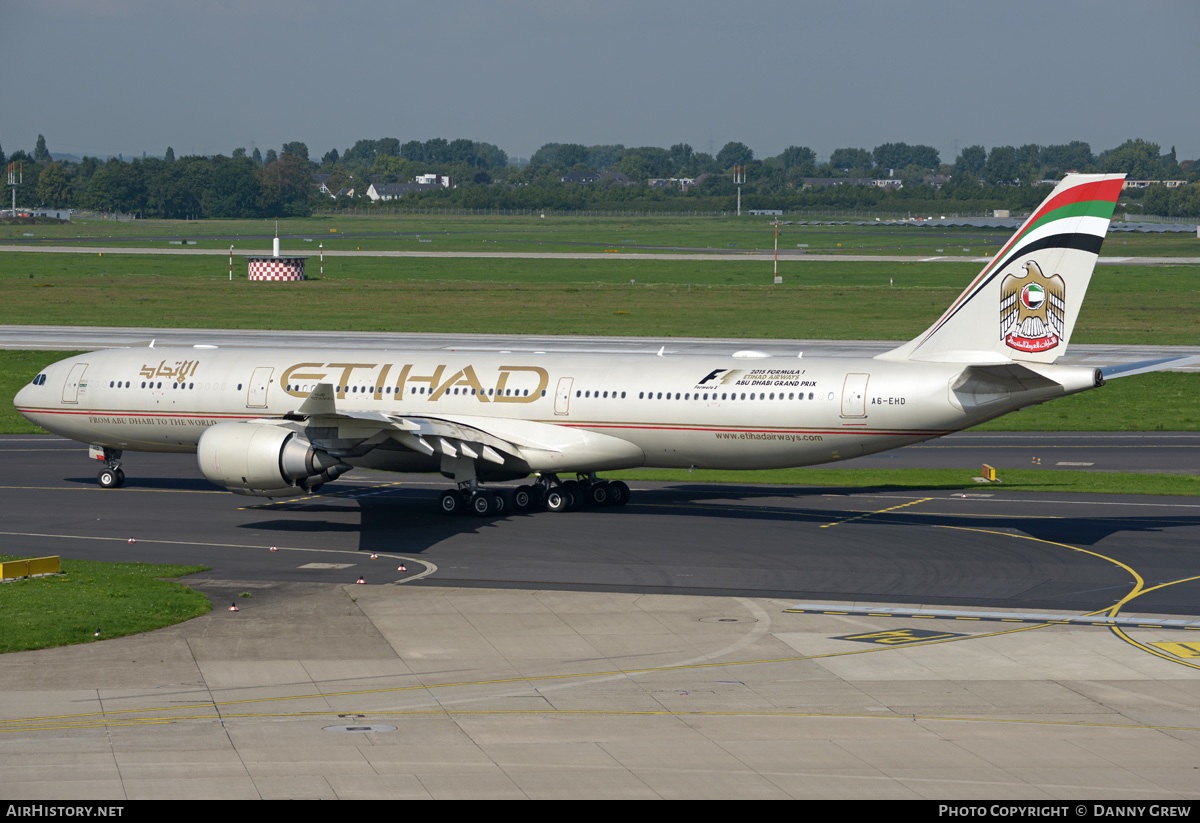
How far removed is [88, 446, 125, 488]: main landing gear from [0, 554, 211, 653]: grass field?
14.1 metres

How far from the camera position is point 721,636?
95.5 feet

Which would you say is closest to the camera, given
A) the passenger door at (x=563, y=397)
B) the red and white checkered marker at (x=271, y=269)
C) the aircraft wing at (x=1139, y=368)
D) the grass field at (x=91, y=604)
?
the grass field at (x=91, y=604)

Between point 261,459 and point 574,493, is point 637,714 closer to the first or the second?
point 261,459

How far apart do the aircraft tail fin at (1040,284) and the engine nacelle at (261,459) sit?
19193mm

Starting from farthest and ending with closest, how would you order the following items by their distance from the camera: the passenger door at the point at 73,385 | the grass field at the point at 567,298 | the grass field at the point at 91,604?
the grass field at the point at 567,298, the passenger door at the point at 73,385, the grass field at the point at 91,604

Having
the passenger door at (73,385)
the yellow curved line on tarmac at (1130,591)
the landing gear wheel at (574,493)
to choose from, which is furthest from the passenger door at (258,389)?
the yellow curved line on tarmac at (1130,591)

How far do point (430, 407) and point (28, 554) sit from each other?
13.6 metres

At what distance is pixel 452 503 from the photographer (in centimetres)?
4431

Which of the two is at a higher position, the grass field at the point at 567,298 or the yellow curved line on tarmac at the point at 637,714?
the grass field at the point at 567,298

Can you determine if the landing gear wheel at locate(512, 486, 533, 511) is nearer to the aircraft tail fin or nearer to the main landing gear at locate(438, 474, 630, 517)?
the main landing gear at locate(438, 474, 630, 517)

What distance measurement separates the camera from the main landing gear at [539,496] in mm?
44094

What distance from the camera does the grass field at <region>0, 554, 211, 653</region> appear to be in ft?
93.0

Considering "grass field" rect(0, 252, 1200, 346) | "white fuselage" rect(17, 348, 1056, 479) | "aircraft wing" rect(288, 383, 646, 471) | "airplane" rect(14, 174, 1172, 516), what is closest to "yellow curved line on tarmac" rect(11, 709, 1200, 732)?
"airplane" rect(14, 174, 1172, 516)

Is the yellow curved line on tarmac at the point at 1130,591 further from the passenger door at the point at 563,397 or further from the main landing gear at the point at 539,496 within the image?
the passenger door at the point at 563,397
